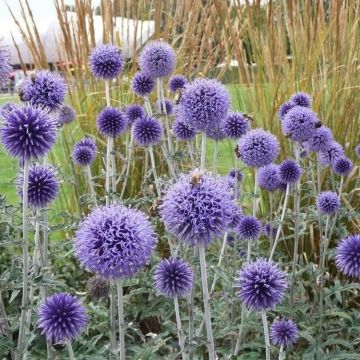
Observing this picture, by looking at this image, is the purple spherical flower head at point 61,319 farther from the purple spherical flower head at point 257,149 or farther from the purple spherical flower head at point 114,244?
the purple spherical flower head at point 257,149

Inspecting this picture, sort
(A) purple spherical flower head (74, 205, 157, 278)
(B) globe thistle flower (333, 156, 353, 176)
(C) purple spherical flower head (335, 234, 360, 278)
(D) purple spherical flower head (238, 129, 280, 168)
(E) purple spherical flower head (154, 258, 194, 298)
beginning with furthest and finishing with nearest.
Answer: (B) globe thistle flower (333, 156, 353, 176) < (D) purple spherical flower head (238, 129, 280, 168) < (C) purple spherical flower head (335, 234, 360, 278) < (E) purple spherical flower head (154, 258, 194, 298) < (A) purple spherical flower head (74, 205, 157, 278)

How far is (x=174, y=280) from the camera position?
193cm

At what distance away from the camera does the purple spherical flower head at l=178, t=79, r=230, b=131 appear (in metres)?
2.16

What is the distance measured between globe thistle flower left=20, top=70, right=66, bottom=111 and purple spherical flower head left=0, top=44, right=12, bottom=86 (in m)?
0.10

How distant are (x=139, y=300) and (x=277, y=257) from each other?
852 mm

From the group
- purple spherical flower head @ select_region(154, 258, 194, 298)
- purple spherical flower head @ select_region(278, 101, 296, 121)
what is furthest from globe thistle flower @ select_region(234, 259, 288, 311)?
purple spherical flower head @ select_region(278, 101, 296, 121)

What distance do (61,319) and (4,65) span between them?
1.11 m

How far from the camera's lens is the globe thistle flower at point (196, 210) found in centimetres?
160

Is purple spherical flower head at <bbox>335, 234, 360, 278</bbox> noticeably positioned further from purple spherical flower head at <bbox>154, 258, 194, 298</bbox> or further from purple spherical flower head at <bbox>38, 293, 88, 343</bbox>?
purple spherical flower head at <bbox>38, 293, 88, 343</bbox>

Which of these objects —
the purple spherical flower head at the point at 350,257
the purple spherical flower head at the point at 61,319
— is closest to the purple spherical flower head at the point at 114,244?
the purple spherical flower head at the point at 61,319

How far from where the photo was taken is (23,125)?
1.88m

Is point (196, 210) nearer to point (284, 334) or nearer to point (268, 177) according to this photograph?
point (284, 334)

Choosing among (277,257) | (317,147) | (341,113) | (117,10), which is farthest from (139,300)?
(117,10)

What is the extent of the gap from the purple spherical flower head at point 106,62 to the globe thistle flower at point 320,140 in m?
1.08
